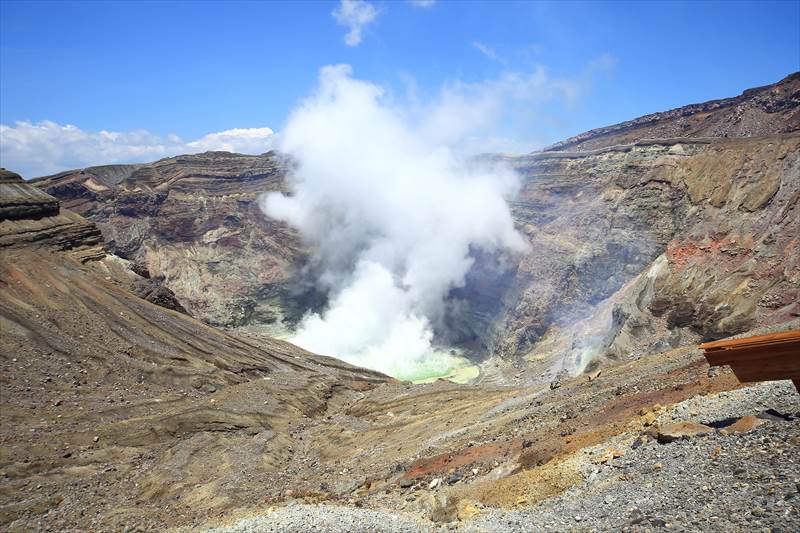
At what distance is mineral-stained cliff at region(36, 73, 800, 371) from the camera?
27.1 m

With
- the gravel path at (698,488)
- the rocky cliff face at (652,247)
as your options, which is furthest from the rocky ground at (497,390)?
the rocky cliff face at (652,247)

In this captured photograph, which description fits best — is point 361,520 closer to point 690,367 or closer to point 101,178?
point 690,367

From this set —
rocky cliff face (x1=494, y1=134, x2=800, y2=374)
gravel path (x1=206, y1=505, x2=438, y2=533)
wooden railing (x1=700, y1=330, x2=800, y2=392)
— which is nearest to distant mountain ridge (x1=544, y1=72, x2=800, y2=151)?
rocky cliff face (x1=494, y1=134, x2=800, y2=374)

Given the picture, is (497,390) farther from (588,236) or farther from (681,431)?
(588,236)

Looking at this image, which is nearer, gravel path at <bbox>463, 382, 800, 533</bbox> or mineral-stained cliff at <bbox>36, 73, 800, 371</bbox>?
gravel path at <bbox>463, 382, 800, 533</bbox>

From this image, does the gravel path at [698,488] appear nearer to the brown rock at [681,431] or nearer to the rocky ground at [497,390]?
the rocky ground at [497,390]

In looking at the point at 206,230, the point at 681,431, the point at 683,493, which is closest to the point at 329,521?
the point at 683,493

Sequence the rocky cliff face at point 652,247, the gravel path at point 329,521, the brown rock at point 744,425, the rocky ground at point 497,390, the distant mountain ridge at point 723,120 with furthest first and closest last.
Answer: the distant mountain ridge at point 723,120 → the rocky cliff face at point 652,247 → the gravel path at point 329,521 → the rocky ground at point 497,390 → the brown rock at point 744,425

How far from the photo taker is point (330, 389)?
3259 cm

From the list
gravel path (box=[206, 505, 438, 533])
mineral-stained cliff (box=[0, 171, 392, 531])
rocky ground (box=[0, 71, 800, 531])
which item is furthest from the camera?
mineral-stained cliff (box=[0, 171, 392, 531])

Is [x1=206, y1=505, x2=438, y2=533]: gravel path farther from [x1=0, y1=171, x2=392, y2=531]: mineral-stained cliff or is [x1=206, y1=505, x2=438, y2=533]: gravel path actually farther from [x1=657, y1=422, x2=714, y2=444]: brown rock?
[x1=0, y1=171, x2=392, y2=531]: mineral-stained cliff

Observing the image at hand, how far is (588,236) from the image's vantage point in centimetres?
4425

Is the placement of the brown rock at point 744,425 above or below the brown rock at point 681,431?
above

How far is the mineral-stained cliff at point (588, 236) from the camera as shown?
88.9 ft
